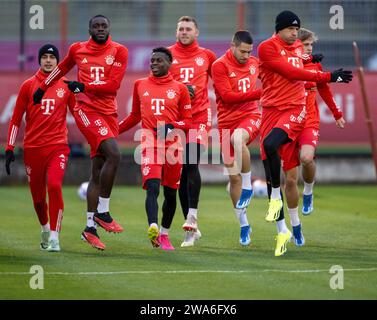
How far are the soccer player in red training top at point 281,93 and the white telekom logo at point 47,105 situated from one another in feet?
8.69

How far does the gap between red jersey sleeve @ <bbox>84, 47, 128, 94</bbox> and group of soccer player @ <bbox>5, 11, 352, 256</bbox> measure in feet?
0.04

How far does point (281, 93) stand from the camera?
569 inches

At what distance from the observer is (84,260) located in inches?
533

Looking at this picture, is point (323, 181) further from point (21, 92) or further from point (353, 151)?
point (21, 92)

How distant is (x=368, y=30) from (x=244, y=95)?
43.3ft

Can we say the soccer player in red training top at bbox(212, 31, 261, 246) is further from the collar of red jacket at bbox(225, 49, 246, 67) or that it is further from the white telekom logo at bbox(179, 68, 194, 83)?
the white telekom logo at bbox(179, 68, 194, 83)

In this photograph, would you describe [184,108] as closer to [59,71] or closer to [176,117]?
[176,117]

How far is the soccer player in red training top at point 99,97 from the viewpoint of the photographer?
48.7 ft

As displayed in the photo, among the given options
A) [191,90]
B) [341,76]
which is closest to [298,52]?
[341,76]

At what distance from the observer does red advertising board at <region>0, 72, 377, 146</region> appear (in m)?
26.3

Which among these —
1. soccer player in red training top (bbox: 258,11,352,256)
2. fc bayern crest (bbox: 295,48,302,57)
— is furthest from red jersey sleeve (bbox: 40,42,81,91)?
fc bayern crest (bbox: 295,48,302,57)

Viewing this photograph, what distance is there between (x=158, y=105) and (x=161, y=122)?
0.22 m

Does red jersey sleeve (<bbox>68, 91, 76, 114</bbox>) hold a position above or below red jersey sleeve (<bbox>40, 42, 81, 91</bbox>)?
below

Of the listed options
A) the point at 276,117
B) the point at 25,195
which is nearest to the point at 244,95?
the point at 276,117
